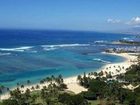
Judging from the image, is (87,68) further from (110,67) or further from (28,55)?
(28,55)

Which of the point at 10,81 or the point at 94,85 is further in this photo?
the point at 10,81

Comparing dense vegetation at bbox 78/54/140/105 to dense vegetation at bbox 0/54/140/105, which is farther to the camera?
dense vegetation at bbox 78/54/140/105

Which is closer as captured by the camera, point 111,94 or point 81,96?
point 81,96

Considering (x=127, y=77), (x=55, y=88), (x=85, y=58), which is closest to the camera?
(x=55, y=88)

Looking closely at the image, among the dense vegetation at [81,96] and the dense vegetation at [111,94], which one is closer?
the dense vegetation at [81,96]

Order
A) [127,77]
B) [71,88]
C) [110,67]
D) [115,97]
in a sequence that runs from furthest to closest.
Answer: [110,67] < [127,77] < [71,88] < [115,97]

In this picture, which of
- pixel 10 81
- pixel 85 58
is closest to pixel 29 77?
pixel 10 81

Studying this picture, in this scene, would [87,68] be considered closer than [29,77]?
No

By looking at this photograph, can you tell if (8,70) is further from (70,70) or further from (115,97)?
(115,97)

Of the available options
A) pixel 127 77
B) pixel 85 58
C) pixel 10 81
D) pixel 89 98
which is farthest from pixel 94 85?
pixel 85 58
